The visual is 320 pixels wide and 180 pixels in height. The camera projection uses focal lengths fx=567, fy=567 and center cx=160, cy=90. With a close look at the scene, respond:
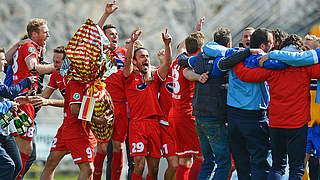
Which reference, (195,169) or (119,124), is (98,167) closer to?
(119,124)

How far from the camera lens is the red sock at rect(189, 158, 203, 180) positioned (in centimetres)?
747

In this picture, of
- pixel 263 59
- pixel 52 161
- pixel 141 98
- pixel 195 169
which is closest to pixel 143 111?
pixel 141 98

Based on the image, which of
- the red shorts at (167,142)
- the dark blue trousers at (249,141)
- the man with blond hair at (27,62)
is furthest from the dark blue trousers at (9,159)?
the dark blue trousers at (249,141)

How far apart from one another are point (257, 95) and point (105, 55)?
184 centimetres

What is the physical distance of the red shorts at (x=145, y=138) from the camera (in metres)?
7.41

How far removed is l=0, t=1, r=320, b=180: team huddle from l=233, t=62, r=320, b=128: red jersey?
1cm

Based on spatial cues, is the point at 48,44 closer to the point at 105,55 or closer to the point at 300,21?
the point at 300,21

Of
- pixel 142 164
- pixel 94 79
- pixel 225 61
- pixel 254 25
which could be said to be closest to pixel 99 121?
pixel 94 79

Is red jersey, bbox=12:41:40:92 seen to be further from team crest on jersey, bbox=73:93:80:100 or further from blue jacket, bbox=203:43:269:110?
blue jacket, bbox=203:43:269:110

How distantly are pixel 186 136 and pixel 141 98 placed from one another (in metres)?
0.83

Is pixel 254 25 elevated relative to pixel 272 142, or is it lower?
elevated

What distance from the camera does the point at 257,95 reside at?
621cm

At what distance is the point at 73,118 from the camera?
6.83 m

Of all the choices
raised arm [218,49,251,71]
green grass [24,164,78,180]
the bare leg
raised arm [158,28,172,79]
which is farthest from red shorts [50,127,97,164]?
green grass [24,164,78,180]
